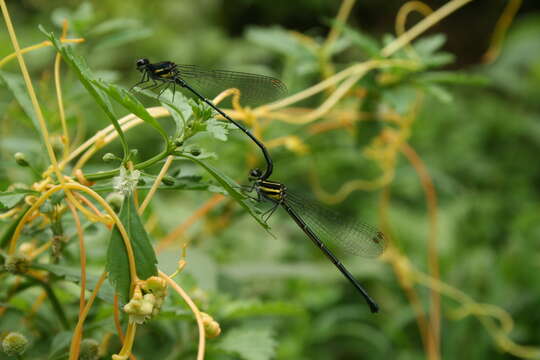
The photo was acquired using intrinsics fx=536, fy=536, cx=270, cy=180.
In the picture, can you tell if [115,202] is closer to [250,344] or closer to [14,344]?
[14,344]

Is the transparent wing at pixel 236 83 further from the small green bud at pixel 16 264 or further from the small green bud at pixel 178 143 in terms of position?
the small green bud at pixel 16 264

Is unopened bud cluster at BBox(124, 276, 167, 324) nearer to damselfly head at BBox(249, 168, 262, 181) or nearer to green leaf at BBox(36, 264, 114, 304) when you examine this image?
green leaf at BBox(36, 264, 114, 304)

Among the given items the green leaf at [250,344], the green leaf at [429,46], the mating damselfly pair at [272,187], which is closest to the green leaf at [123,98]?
the mating damselfly pair at [272,187]

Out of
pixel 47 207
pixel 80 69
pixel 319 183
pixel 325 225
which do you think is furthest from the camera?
pixel 319 183

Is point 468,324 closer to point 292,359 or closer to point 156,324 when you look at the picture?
point 292,359

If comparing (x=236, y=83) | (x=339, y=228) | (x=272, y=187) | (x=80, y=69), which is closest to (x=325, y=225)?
(x=339, y=228)

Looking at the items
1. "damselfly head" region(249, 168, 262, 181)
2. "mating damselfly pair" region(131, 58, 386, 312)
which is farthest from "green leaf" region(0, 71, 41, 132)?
"damselfly head" region(249, 168, 262, 181)
